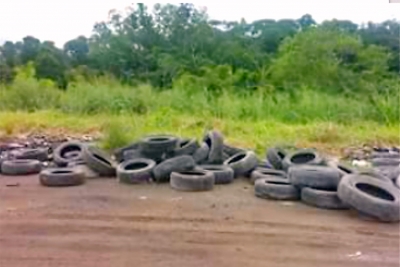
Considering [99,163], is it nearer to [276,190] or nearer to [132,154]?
[132,154]

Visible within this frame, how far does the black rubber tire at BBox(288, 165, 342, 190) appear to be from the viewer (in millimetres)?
4383

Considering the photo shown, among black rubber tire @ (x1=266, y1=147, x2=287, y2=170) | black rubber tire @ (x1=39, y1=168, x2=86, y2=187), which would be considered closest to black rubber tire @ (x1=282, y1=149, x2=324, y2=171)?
black rubber tire @ (x1=266, y1=147, x2=287, y2=170)

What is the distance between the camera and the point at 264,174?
16.7 ft

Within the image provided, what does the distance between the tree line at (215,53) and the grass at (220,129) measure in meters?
2.77

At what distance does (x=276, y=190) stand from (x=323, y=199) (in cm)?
41

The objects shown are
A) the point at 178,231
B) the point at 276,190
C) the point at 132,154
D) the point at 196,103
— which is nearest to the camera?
the point at 178,231

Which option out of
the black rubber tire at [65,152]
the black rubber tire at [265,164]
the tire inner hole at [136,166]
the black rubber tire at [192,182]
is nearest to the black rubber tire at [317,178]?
the black rubber tire at [192,182]

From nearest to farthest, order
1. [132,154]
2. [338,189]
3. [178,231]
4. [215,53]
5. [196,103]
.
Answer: [178,231] → [338,189] → [132,154] → [196,103] → [215,53]

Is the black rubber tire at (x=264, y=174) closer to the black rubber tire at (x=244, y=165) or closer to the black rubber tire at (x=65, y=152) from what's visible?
the black rubber tire at (x=244, y=165)

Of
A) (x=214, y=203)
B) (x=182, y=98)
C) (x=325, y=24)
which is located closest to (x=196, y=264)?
(x=214, y=203)

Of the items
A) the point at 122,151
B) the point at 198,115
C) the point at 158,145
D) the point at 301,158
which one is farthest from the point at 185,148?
the point at 198,115

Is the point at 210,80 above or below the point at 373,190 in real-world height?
above

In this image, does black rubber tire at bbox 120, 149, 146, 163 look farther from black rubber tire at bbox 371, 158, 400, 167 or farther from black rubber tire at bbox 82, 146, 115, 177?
black rubber tire at bbox 371, 158, 400, 167

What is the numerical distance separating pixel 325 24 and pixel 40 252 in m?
11.8
